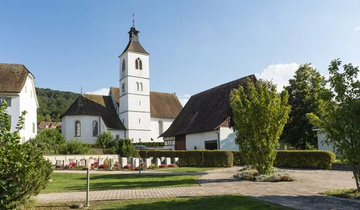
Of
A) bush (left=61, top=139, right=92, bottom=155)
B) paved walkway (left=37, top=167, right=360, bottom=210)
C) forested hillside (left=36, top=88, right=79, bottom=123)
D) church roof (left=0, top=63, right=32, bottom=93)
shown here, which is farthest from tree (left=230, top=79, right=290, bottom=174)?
forested hillside (left=36, top=88, right=79, bottom=123)

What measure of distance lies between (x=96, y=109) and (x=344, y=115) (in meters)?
51.8

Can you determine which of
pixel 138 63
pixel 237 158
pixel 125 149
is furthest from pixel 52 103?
pixel 237 158

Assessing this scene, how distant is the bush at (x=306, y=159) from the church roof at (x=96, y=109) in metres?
36.8

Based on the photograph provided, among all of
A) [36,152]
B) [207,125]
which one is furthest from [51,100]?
[36,152]

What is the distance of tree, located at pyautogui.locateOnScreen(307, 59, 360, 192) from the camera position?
1002 centimetres

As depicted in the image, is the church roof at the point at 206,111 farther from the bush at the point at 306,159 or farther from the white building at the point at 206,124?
the bush at the point at 306,159

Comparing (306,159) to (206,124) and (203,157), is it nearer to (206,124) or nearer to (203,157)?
(203,157)

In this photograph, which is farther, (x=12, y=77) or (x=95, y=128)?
(x=95, y=128)

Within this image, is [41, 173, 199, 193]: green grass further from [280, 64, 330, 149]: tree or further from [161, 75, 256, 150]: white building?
[280, 64, 330, 149]: tree

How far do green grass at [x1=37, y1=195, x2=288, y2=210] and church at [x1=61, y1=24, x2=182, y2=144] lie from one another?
4667 cm

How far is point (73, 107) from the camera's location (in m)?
57.2

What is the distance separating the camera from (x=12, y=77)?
40688mm

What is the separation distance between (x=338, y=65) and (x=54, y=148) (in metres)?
33.5

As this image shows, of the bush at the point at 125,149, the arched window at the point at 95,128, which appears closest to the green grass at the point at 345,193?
the bush at the point at 125,149
